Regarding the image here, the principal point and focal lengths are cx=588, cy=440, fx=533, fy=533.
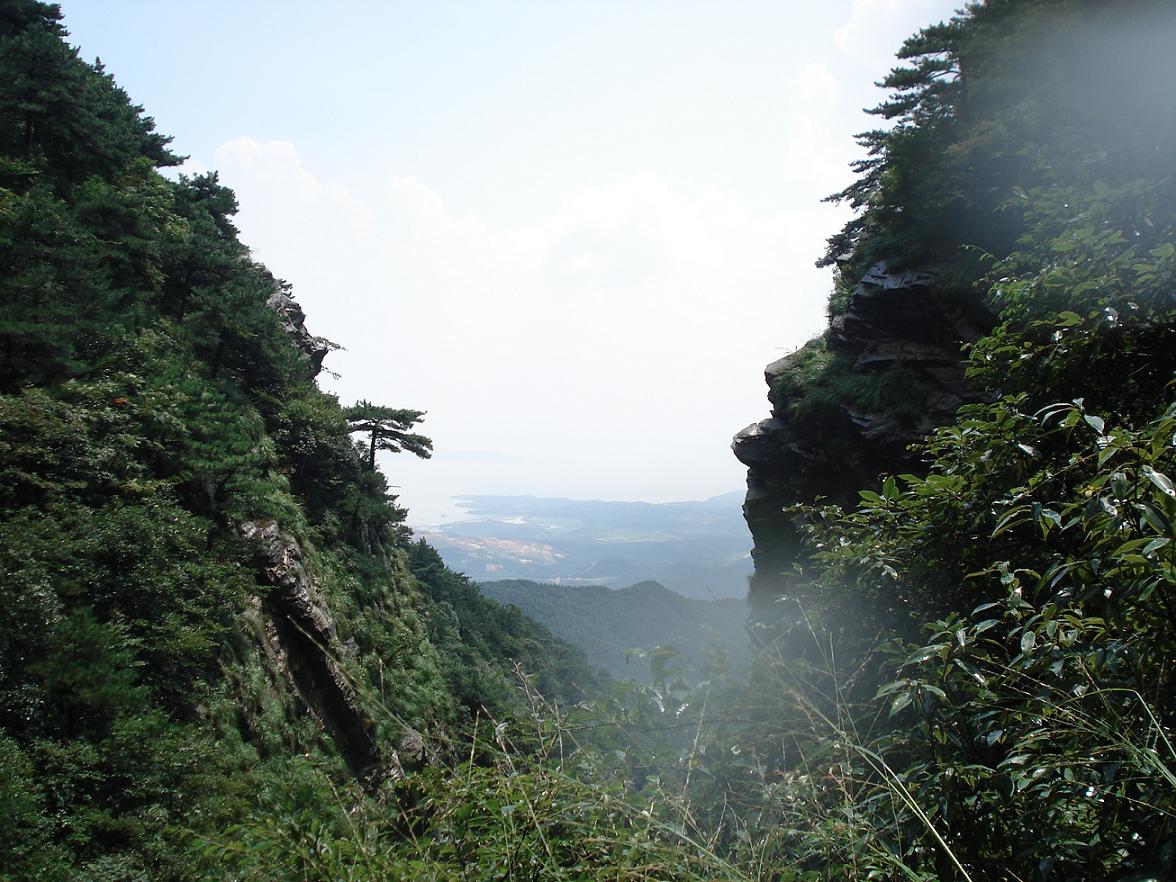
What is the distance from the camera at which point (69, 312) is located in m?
10.4

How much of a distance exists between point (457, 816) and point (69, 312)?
1321 cm

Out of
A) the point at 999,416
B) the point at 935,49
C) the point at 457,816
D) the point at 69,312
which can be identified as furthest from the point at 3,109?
the point at 935,49

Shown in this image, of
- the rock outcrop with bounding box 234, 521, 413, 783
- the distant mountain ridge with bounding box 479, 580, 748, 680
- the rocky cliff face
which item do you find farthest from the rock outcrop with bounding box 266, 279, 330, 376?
the distant mountain ridge with bounding box 479, 580, 748, 680

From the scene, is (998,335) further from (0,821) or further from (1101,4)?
(1101,4)

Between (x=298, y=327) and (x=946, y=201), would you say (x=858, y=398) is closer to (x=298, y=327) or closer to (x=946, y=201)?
(x=946, y=201)

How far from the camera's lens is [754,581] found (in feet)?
68.3

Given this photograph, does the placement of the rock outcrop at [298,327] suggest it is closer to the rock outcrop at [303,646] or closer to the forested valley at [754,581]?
the forested valley at [754,581]

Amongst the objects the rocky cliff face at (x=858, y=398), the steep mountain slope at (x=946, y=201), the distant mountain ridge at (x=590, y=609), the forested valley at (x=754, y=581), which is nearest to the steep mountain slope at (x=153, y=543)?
the forested valley at (x=754, y=581)

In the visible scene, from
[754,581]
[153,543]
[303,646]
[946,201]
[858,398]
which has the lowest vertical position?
[303,646]

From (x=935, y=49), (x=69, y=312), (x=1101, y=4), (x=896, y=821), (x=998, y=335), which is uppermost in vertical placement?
(x=935, y=49)

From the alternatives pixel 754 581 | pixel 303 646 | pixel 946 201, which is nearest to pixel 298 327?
pixel 303 646

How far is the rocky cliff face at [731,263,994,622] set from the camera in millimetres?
13844

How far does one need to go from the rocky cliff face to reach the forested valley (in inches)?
6.0

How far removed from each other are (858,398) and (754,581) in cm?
876
